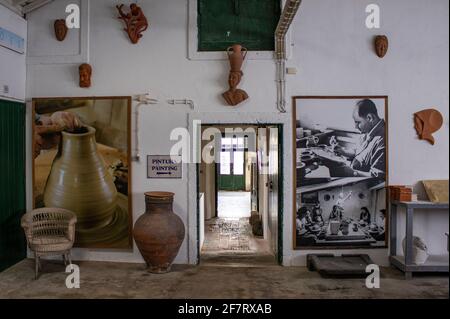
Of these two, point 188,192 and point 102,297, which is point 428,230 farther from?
point 102,297

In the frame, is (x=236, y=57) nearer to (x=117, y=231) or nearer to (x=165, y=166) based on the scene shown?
(x=165, y=166)

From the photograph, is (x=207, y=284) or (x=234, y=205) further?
(x=234, y=205)

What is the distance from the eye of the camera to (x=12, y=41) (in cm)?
505

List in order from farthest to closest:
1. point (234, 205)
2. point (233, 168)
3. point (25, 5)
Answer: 1. point (233, 168)
2. point (234, 205)
3. point (25, 5)

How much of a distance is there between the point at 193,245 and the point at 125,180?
1259 millimetres

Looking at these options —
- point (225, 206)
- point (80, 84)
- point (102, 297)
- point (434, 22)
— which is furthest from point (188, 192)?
point (225, 206)

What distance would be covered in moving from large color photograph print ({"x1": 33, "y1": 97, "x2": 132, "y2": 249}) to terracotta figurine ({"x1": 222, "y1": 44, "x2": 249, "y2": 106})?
137cm

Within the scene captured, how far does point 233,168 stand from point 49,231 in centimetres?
1060

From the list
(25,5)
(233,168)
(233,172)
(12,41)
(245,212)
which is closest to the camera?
(12,41)

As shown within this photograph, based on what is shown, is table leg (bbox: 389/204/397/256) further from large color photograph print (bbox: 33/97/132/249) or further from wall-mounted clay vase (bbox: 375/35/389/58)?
large color photograph print (bbox: 33/97/132/249)

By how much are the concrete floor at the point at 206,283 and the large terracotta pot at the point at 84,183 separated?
2.24ft

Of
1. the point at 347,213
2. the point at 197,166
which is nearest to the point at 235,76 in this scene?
the point at 197,166

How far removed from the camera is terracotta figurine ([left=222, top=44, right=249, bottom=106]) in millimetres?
4984

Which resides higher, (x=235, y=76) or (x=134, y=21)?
(x=134, y=21)
